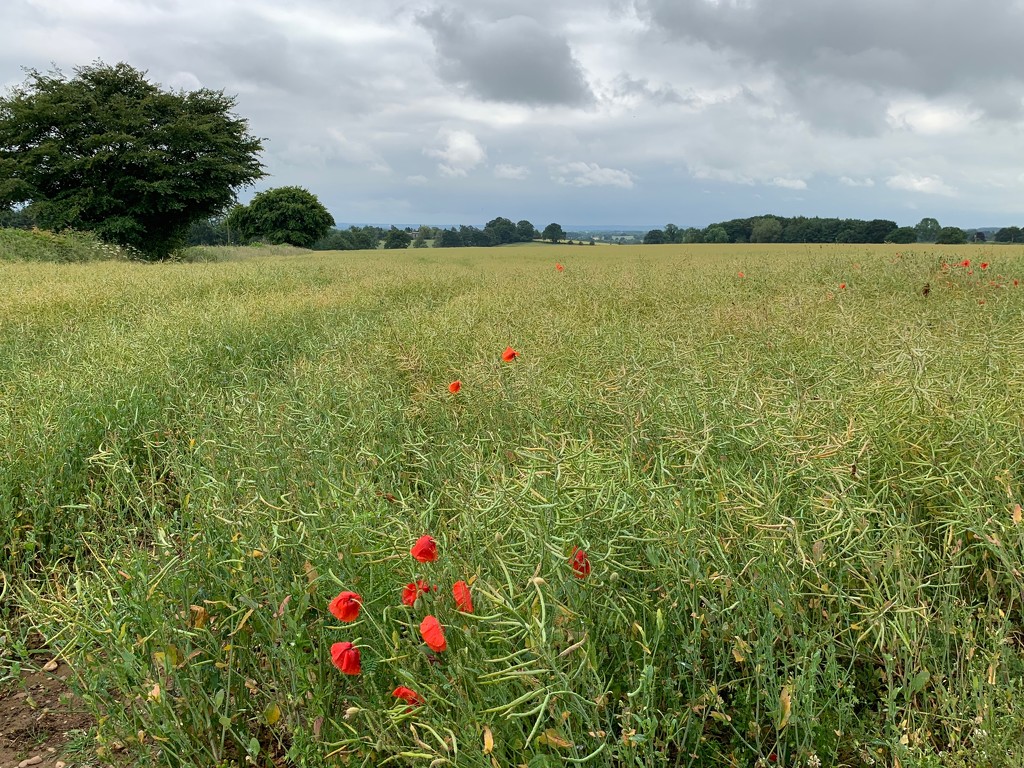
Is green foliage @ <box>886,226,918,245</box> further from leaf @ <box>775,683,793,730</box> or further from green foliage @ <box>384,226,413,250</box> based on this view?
green foliage @ <box>384,226,413,250</box>

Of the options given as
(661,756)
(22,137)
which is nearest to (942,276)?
(661,756)

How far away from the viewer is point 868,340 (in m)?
3.39

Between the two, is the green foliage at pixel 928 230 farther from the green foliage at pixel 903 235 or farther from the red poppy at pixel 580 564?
the red poppy at pixel 580 564

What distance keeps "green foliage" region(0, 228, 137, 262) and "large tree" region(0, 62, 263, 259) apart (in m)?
3.47

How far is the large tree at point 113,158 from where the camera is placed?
2244 cm

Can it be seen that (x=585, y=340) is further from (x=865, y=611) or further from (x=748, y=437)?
(x=865, y=611)

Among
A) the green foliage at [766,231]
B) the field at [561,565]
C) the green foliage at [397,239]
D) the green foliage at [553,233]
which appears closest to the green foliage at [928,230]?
the green foliage at [766,231]

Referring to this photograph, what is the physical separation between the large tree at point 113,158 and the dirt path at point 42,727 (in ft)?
81.0

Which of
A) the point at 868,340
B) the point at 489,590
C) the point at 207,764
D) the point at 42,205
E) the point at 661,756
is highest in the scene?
the point at 42,205

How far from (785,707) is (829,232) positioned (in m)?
36.9

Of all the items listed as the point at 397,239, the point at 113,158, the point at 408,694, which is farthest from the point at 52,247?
the point at 397,239

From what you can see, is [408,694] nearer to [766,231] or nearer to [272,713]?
[272,713]

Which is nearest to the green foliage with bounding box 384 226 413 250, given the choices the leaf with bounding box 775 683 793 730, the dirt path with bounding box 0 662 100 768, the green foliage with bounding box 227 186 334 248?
the green foliage with bounding box 227 186 334 248

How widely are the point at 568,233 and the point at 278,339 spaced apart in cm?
4592
